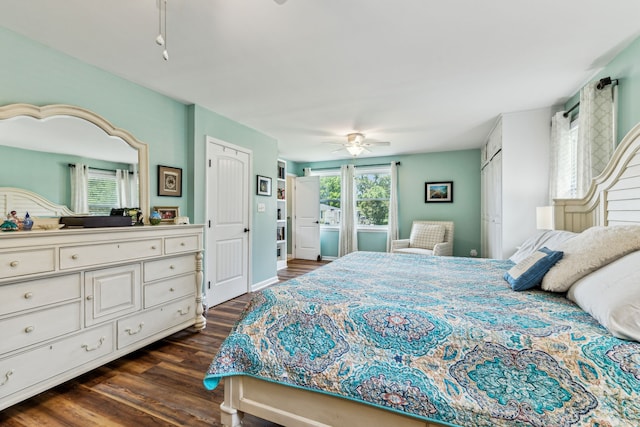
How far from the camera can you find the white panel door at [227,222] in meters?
3.42

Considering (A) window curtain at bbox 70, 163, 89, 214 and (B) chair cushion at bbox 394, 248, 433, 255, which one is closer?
(A) window curtain at bbox 70, 163, 89, 214

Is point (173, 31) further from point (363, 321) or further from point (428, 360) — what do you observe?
point (428, 360)

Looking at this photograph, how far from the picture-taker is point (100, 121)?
2.40 metres

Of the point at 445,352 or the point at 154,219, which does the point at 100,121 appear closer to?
the point at 154,219

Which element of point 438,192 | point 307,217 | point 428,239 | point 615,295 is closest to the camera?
point 615,295

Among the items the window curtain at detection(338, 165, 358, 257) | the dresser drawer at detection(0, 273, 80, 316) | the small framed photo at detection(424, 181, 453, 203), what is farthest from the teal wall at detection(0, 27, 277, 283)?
the small framed photo at detection(424, 181, 453, 203)

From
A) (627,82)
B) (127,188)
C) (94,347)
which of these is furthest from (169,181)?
(627,82)

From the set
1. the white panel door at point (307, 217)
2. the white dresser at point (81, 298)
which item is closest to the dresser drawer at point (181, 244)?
the white dresser at point (81, 298)

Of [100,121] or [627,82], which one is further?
[100,121]

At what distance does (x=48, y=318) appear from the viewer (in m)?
1.74

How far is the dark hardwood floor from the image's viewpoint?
1571 mm

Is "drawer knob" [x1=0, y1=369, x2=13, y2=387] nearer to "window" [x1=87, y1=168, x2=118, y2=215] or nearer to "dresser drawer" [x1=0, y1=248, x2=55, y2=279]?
"dresser drawer" [x1=0, y1=248, x2=55, y2=279]

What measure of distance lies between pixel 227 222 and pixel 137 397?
→ 2181 millimetres

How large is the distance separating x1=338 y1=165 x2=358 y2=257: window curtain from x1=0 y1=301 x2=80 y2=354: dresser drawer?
16.3 feet
